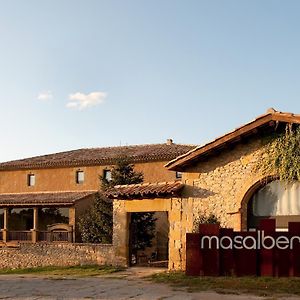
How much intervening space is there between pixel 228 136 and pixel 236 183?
1.66 metres

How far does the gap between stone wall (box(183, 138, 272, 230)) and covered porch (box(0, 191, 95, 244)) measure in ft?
57.8

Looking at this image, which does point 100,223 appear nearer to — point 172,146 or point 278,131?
point 172,146

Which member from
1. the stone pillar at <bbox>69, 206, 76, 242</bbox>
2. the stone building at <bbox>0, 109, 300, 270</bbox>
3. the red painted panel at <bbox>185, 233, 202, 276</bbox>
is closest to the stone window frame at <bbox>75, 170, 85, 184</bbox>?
the stone pillar at <bbox>69, 206, 76, 242</bbox>

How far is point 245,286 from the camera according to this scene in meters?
13.0

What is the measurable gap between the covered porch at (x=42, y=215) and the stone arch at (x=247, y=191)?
1896 cm

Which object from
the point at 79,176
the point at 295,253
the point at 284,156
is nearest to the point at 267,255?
the point at 295,253

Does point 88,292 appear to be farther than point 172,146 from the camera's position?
No

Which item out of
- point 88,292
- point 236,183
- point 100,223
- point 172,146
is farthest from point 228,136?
point 172,146

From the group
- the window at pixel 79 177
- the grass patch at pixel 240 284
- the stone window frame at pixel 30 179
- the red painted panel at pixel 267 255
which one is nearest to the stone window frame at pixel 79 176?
the window at pixel 79 177

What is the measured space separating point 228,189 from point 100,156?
22760 millimetres

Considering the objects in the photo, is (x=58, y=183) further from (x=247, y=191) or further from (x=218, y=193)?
(x=247, y=191)

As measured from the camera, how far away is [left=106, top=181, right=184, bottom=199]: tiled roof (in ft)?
59.2

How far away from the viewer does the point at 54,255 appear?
90.2ft

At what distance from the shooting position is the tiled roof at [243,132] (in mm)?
16234
